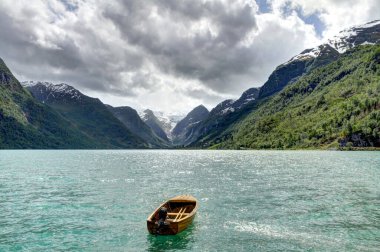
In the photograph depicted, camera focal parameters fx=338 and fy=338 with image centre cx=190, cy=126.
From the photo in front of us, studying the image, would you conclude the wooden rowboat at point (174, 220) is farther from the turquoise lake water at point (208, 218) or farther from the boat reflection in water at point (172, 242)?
the turquoise lake water at point (208, 218)

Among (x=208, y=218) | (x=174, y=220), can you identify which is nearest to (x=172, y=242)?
(x=174, y=220)

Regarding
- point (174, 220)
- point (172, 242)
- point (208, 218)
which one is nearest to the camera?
point (172, 242)

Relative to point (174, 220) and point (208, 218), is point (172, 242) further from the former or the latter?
point (208, 218)

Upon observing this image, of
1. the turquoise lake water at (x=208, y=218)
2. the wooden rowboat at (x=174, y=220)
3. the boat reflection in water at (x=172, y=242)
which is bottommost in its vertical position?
the boat reflection in water at (x=172, y=242)

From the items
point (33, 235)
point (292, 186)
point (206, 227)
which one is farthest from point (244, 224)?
point (292, 186)

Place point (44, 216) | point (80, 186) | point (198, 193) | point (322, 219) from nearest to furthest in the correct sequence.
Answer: point (322, 219) → point (44, 216) → point (198, 193) → point (80, 186)

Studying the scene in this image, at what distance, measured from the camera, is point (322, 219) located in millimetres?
39812

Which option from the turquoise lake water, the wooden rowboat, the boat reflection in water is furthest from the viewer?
the wooden rowboat

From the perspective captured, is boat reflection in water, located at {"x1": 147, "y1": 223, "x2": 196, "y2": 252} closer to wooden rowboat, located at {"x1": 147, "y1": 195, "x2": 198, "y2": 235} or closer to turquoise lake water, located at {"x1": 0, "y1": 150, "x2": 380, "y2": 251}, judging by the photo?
turquoise lake water, located at {"x1": 0, "y1": 150, "x2": 380, "y2": 251}

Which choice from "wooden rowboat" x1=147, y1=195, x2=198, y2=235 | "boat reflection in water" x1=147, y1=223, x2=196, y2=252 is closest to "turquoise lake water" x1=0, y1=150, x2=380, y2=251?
"boat reflection in water" x1=147, y1=223, x2=196, y2=252

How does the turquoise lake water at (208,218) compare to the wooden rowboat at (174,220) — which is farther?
the wooden rowboat at (174,220)

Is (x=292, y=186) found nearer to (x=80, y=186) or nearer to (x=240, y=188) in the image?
(x=240, y=188)

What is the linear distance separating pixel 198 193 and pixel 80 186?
26563mm

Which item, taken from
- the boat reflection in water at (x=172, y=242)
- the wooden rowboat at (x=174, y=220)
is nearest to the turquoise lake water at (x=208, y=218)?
the boat reflection in water at (x=172, y=242)
